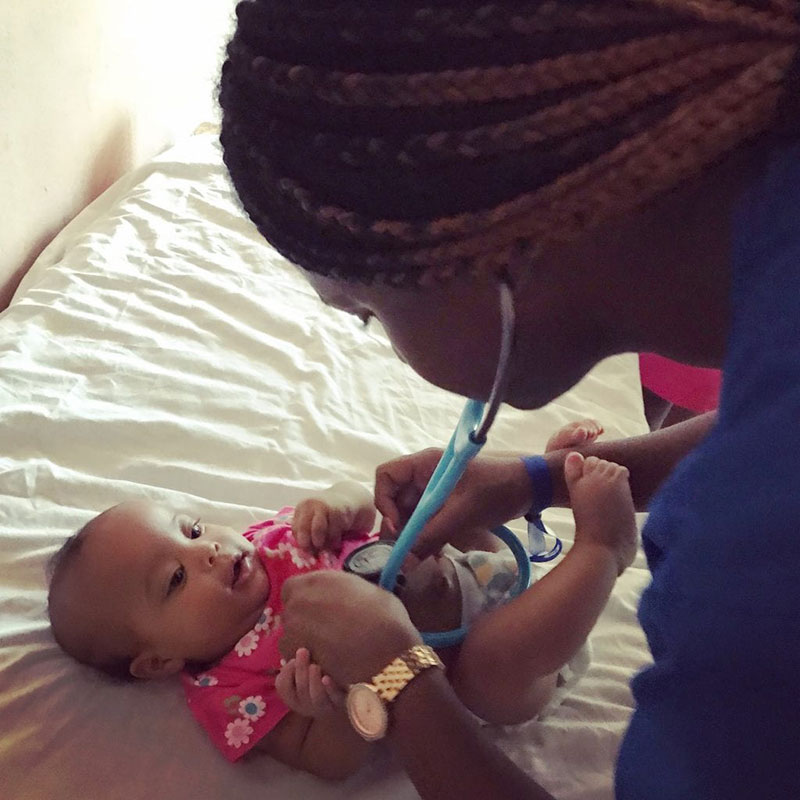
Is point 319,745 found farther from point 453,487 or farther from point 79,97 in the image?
point 79,97

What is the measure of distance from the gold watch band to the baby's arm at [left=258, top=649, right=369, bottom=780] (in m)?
0.07

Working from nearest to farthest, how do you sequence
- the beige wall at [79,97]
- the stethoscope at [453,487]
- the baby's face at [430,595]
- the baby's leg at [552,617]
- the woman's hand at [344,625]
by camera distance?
the stethoscope at [453,487]
the woman's hand at [344,625]
the baby's leg at [552,617]
the baby's face at [430,595]
the beige wall at [79,97]

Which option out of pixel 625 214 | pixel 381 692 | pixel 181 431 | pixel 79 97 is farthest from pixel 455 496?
pixel 79 97

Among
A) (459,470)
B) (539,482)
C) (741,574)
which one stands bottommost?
(539,482)

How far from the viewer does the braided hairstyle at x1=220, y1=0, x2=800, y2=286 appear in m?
0.45

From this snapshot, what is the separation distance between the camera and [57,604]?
3.04 ft

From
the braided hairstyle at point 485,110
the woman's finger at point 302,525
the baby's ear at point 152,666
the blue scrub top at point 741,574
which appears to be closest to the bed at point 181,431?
the baby's ear at point 152,666

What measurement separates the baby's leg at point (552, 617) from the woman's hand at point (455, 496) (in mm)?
114

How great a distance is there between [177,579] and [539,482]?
441 mm

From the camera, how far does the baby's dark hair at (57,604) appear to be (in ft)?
3.04

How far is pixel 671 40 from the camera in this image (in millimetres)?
449

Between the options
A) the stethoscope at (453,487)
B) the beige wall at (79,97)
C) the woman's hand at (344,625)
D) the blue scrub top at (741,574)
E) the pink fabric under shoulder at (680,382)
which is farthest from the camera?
the beige wall at (79,97)

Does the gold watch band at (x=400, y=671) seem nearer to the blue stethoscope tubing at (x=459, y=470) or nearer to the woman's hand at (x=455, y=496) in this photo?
the blue stethoscope tubing at (x=459, y=470)

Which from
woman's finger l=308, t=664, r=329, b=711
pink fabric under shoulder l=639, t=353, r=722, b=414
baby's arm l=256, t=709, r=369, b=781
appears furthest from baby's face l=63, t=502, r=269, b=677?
pink fabric under shoulder l=639, t=353, r=722, b=414
